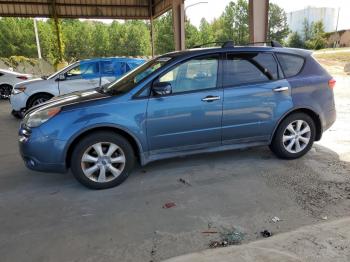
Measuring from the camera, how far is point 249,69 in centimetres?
463

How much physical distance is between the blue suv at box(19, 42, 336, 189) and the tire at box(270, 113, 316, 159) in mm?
14

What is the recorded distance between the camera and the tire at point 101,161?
4000 mm

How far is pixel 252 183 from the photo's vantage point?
4.20 m

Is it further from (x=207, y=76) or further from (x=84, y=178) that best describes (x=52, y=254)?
(x=207, y=76)

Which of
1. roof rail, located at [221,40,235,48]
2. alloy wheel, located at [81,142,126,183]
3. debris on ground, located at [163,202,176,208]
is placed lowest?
debris on ground, located at [163,202,176,208]

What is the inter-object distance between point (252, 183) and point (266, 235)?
120 centimetres

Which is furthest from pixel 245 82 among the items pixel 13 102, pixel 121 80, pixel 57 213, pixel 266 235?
pixel 13 102

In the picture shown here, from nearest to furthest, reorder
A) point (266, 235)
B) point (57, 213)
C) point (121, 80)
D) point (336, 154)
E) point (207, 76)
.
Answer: point (266, 235), point (57, 213), point (207, 76), point (121, 80), point (336, 154)

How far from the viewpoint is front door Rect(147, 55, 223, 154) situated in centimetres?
418

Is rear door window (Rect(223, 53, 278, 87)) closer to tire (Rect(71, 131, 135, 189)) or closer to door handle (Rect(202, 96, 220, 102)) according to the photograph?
door handle (Rect(202, 96, 220, 102))

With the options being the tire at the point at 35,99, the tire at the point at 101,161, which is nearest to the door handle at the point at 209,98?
the tire at the point at 101,161

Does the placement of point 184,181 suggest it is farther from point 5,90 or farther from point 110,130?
point 5,90

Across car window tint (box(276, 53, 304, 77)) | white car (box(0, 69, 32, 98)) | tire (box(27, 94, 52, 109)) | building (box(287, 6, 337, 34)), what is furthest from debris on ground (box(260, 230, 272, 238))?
building (box(287, 6, 337, 34))

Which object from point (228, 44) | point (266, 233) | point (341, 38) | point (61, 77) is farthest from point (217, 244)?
point (341, 38)
